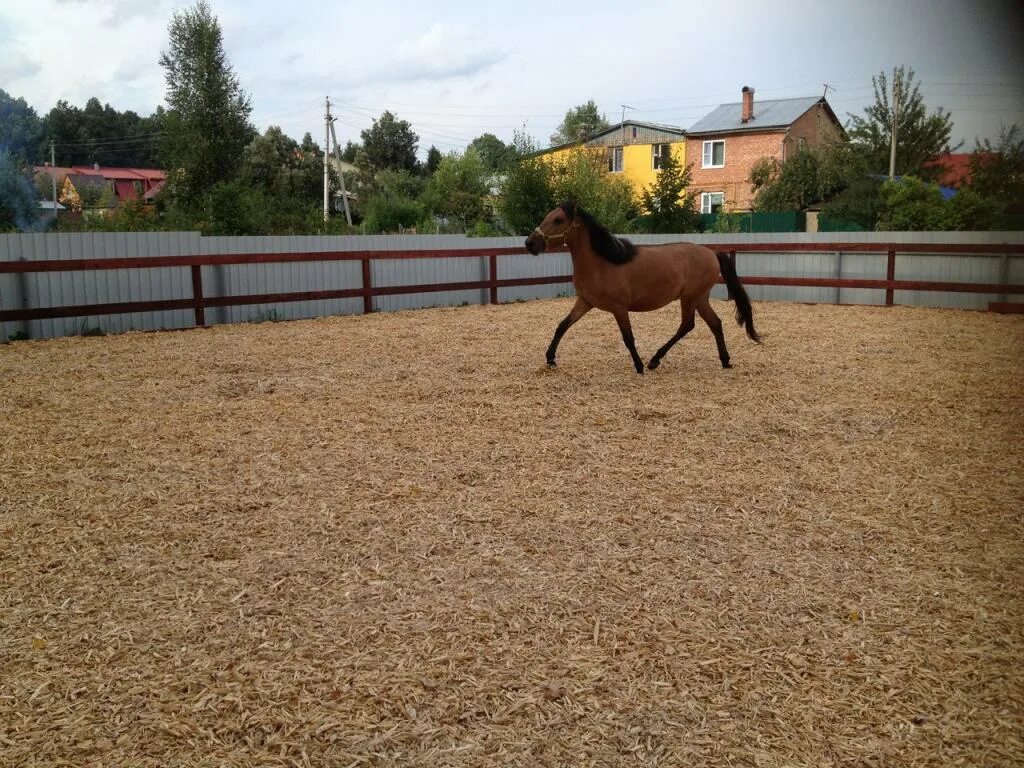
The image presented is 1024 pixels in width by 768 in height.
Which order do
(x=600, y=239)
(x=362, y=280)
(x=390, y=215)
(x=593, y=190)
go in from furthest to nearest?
(x=390, y=215), (x=593, y=190), (x=362, y=280), (x=600, y=239)

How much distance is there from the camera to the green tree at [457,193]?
3288 centimetres

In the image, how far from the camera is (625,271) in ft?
22.1

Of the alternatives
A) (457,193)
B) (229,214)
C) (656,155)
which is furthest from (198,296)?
(656,155)

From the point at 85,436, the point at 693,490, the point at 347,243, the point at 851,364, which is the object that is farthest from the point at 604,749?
the point at 347,243

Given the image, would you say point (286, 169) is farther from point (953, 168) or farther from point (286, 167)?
point (953, 168)

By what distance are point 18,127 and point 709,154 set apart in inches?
970

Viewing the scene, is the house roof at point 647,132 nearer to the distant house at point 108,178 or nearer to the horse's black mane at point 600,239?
the distant house at point 108,178

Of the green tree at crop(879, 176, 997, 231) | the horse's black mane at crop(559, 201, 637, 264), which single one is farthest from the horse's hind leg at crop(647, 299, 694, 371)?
the green tree at crop(879, 176, 997, 231)

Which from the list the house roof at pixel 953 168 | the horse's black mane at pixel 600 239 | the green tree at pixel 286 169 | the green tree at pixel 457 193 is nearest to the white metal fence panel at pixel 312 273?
the horse's black mane at pixel 600 239

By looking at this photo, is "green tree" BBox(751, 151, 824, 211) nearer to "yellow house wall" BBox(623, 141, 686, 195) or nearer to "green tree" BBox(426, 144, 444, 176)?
"yellow house wall" BBox(623, 141, 686, 195)

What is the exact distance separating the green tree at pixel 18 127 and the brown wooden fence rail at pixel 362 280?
1491 cm

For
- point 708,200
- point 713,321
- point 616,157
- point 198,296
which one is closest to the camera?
point 713,321

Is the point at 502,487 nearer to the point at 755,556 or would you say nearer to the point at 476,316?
the point at 755,556

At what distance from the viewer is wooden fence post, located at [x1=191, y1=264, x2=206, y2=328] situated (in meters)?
10.1
